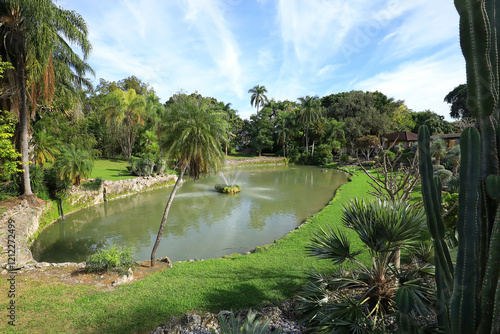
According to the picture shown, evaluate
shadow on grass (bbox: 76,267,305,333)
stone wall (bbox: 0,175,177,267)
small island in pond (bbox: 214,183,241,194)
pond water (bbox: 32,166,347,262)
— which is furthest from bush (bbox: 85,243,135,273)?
small island in pond (bbox: 214,183,241,194)

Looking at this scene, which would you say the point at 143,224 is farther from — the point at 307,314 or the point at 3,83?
the point at 307,314

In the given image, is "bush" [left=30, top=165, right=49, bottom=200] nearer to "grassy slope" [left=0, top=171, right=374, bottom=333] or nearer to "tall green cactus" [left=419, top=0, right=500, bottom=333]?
"grassy slope" [left=0, top=171, right=374, bottom=333]

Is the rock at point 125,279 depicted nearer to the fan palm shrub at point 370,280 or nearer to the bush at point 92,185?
the fan palm shrub at point 370,280

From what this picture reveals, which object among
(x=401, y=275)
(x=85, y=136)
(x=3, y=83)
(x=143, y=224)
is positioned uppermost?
(x=3, y=83)

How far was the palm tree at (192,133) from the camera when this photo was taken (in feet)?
23.1

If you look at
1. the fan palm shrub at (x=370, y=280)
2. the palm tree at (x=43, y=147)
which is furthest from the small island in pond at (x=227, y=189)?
the fan palm shrub at (x=370, y=280)

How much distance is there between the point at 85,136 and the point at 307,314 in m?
18.8

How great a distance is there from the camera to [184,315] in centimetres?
445

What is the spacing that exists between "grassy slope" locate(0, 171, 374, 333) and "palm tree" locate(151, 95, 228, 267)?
1668mm

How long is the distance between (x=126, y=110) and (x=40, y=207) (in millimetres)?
20117

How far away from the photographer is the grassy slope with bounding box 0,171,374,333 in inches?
175

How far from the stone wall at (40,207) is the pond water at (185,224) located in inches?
22.9

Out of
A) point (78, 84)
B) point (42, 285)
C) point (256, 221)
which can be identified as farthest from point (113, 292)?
point (78, 84)

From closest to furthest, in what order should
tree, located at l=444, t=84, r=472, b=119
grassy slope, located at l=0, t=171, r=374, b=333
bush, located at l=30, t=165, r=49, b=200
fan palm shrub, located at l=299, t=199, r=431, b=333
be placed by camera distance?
fan palm shrub, located at l=299, t=199, r=431, b=333 → grassy slope, located at l=0, t=171, r=374, b=333 → bush, located at l=30, t=165, r=49, b=200 → tree, located at l=444, t=84, r=472, b=119
